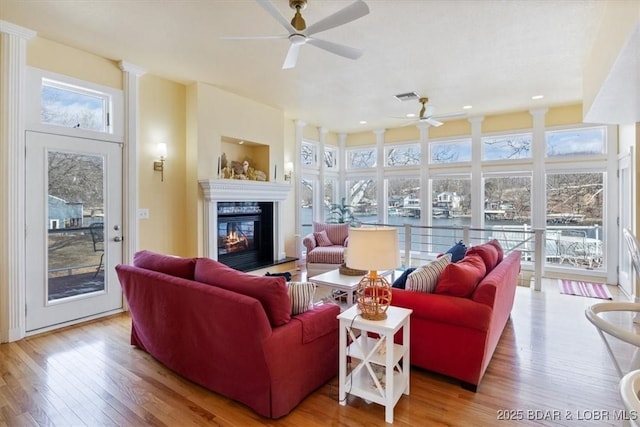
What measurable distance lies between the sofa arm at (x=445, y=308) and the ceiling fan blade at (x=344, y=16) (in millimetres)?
2085

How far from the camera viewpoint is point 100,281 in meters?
3.94

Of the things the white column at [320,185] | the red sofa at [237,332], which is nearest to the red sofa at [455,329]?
the red sofa at [237,332]

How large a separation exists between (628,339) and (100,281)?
4631mm

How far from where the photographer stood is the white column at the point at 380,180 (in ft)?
25.1

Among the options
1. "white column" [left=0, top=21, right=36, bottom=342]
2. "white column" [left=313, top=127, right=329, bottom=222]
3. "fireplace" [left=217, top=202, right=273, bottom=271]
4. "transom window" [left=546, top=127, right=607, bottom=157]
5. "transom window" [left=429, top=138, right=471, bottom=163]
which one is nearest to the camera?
"white column" [left=0, top=21, right=36, bottom=342]

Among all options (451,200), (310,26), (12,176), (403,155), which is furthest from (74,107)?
(451,200)

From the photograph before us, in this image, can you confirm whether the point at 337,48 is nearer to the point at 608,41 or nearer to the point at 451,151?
the point at 608,41

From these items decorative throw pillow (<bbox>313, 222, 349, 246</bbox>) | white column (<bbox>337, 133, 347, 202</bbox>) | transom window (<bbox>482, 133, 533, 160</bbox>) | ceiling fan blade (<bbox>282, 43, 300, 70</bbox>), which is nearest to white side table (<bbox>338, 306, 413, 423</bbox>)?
ceiling fan blade (<bbox>282, 43, 300, 70</bbox>)

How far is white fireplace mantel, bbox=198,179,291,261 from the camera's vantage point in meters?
4.82

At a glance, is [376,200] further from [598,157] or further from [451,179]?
[598,157]

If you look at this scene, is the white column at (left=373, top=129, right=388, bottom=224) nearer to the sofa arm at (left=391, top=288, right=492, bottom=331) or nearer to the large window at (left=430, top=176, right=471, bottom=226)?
the large window at (left=430, top=176, right=471, bottom=226)

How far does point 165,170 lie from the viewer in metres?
4.66

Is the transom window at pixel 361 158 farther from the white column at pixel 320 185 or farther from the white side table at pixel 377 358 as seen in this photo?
the white side table at pixel 377 358

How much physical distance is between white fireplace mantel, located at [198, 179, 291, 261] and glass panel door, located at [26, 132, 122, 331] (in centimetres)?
113
